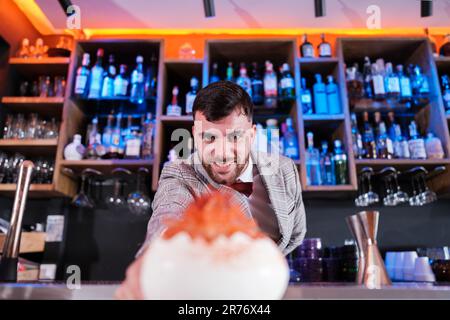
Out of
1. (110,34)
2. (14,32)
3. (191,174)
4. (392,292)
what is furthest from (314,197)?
(14,32)

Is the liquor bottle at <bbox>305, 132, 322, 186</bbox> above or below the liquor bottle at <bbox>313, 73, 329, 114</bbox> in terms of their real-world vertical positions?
below

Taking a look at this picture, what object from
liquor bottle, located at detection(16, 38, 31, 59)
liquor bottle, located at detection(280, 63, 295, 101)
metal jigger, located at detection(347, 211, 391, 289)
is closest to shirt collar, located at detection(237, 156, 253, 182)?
metal jigger, located at detection(347, 211, 391, 289)

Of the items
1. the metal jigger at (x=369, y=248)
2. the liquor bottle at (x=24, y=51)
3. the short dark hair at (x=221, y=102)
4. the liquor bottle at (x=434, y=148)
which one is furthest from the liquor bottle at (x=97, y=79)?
the liquor bottle at (x=434, y=148)

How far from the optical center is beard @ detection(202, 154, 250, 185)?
2.41ft

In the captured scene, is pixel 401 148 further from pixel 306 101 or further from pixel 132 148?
pixel 132 148

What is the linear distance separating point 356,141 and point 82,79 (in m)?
1.69

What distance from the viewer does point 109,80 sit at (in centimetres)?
216

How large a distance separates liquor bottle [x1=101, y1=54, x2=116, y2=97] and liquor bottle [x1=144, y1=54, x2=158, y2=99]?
204 mm

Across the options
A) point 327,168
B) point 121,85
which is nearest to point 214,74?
point 121,85

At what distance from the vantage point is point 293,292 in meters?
0.55

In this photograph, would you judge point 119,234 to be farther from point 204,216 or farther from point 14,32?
point 204,216

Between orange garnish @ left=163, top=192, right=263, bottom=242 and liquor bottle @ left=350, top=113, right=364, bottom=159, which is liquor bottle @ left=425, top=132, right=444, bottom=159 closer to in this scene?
liquor bottle @ left=350, top=113, right=364, bottom=159

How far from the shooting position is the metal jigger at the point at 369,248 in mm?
1185

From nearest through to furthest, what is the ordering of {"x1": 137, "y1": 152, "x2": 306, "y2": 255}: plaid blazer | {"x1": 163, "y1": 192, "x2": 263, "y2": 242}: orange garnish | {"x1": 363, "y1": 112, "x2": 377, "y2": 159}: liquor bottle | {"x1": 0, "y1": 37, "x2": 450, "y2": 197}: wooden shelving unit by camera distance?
{"x1": 163, "y1": 192, "x2": 263, "y2": 242}: orange garnish
{"x1": 137, "y1": 152, "x2": 306, "y2": 255}: plaid blazer
{"x1": 0, "y1": 37, "x2": 450, "y2": 197}: wooden shelving unit
{"x1": 363, "y1": 112, "x2": 377, "y2": 159}: liquor bottle
